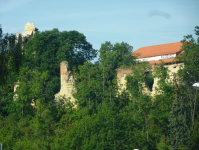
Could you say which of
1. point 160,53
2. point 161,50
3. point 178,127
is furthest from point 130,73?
point 161,50

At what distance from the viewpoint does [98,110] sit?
30.9 m

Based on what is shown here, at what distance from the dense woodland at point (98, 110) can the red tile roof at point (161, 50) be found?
9.97m

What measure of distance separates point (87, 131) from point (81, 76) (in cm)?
949

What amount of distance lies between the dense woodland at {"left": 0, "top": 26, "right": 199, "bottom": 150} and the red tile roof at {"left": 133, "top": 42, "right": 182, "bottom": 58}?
997 cm

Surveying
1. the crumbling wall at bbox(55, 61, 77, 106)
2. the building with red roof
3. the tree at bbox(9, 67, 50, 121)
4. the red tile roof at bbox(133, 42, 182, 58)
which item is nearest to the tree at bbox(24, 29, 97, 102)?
the tree at bbox(9, 67, 50, 121)

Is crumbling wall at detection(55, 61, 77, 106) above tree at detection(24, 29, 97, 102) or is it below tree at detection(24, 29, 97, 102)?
below

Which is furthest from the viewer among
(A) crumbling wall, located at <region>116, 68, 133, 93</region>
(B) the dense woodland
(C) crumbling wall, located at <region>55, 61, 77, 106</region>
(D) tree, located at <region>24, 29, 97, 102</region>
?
(D) tree, located at <region>24, 29, 97, 102</region>

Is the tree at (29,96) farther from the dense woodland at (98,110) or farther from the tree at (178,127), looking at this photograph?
the tree at (178,127)

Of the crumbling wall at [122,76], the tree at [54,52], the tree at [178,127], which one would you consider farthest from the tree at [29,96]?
the tree at [178,127]

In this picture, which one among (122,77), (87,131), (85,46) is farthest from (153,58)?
(87,131)

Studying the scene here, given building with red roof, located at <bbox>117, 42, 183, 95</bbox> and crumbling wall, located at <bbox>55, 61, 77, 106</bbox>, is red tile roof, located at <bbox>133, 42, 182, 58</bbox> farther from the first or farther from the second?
crumbling wall, located at <bbox>55, 61, 77, 106</bbox>

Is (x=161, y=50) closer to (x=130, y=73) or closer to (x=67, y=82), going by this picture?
(x=130, y=73)

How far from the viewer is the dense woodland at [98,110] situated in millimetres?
24359

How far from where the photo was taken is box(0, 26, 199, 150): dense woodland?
24359 millimetres
